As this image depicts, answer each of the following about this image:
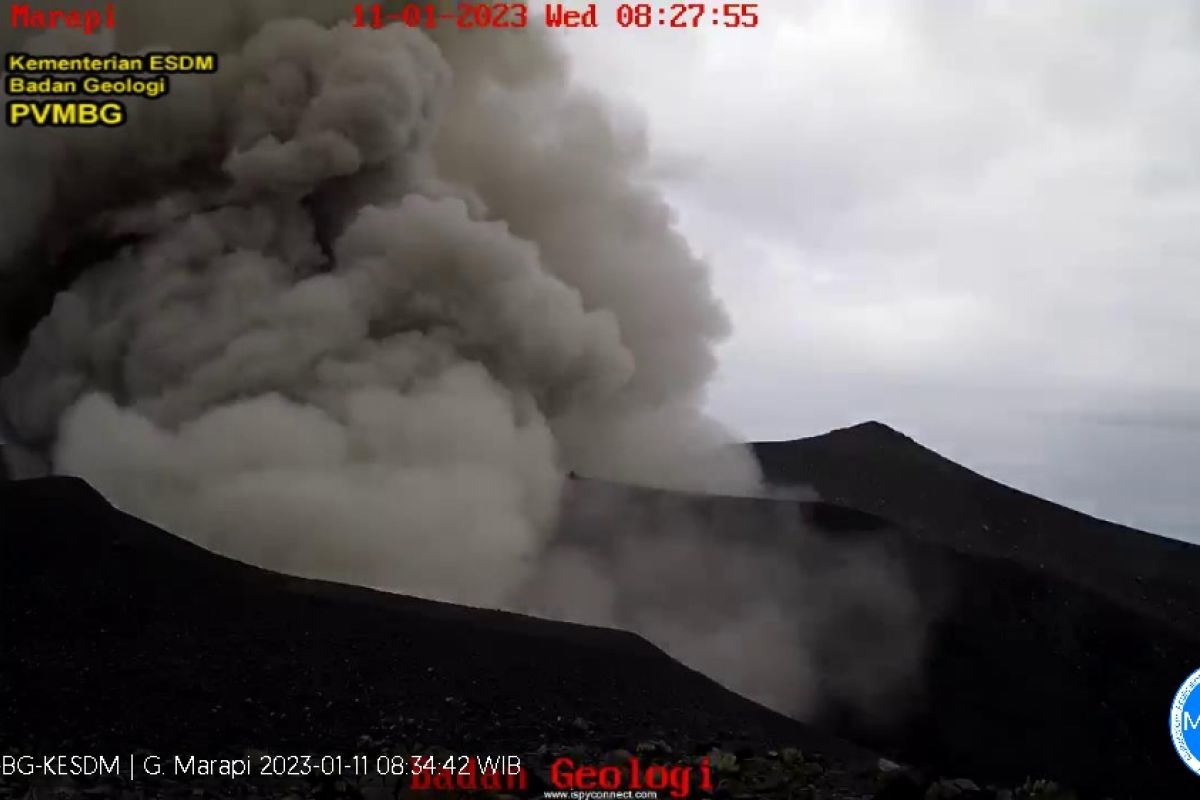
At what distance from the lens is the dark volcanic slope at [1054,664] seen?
1633 cm

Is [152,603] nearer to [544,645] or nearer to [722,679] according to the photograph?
[544,645]

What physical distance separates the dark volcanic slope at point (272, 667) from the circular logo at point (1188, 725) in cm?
443

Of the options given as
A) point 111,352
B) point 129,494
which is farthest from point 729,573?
point 111,352

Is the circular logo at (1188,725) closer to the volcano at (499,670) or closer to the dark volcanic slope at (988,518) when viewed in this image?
the volcano at (499,670)

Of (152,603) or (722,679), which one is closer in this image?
(152,603)

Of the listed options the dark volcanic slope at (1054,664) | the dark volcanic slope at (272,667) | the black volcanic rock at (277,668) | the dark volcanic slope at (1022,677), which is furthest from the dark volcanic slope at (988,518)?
the dark volcanic slope at (272,667)

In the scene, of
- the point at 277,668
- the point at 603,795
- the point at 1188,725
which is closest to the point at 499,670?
the point at 277,668

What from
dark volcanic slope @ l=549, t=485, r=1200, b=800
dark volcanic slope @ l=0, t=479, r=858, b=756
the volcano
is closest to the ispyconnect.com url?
the volcano

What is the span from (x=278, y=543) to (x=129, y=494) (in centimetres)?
442

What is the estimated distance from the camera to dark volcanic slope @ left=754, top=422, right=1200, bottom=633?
81.4 feet

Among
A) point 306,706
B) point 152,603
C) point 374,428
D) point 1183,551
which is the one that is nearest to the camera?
point 306,706

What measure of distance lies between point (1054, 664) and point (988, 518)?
1069 cm

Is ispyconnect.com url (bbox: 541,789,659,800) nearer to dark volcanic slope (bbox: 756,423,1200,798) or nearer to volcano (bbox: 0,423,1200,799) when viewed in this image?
volcano (bbox: 0,423,1200,799)

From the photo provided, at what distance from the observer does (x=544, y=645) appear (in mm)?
14836
